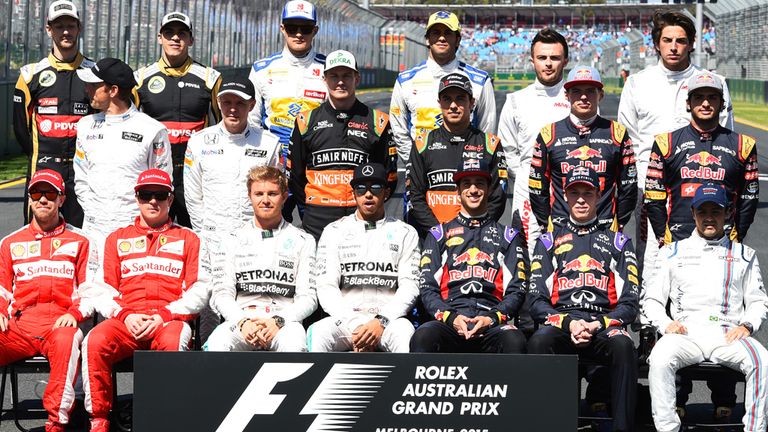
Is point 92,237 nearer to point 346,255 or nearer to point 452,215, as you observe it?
point 346,255

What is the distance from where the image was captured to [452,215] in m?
7.05

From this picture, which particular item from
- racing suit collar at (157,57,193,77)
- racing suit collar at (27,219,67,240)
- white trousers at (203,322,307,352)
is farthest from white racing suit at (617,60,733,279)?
racing suit collar at (27,219,67,240)

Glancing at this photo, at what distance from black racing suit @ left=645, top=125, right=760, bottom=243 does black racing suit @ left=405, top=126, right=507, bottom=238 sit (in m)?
0.96

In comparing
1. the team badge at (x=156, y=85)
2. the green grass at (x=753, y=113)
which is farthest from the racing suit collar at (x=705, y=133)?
the green grass at (x=753, y=113)

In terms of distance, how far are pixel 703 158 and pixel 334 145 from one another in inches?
91.4

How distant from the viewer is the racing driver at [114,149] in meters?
7.05

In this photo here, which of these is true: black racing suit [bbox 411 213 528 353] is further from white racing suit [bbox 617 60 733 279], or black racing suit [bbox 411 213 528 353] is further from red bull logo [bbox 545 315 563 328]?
white racing suit [bbox 617 60 733 279]

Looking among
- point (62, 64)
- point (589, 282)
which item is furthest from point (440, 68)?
point (62, 64)

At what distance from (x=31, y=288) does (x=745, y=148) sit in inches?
172

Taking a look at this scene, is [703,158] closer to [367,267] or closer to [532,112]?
[532,112]

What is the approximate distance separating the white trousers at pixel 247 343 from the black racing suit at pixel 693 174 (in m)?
2.40

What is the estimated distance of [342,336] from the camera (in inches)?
243

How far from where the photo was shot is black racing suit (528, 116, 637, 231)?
687 cm

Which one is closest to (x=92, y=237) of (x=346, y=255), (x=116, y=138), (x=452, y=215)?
(x=116, y=138)
